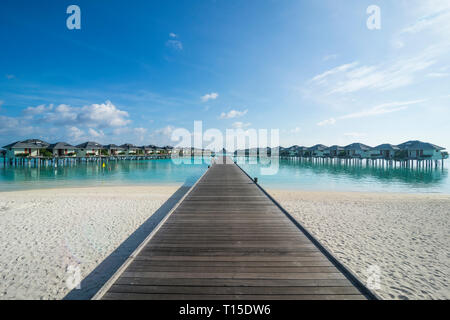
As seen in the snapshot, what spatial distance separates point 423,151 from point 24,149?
76676mm

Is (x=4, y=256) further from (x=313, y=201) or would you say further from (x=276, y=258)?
(x=313, y=201)

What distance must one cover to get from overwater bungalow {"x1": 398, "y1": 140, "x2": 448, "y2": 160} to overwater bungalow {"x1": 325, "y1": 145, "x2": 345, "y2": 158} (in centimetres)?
1262

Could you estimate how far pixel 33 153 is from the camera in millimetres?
39406

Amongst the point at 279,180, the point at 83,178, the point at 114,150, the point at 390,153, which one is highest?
the point at 114,150

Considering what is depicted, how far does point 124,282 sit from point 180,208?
12.9 feet

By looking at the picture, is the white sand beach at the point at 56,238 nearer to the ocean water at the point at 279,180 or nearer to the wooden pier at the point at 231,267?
the wooden pier at the point at 231,267

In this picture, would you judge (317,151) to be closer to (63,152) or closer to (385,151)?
(385,151)

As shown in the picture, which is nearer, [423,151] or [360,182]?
[360,182]

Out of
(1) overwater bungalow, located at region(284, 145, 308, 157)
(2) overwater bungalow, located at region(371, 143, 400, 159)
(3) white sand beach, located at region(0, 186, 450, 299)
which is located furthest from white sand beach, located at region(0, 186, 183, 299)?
(1) overwater bungalow, located at region(284, 145, 308, 157)

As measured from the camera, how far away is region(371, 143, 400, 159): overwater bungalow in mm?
40662

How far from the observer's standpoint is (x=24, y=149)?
38344mm

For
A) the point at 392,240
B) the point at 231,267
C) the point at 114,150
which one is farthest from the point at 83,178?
the point at 114,150

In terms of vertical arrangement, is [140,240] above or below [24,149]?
below

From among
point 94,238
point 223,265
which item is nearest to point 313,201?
point 223,265
